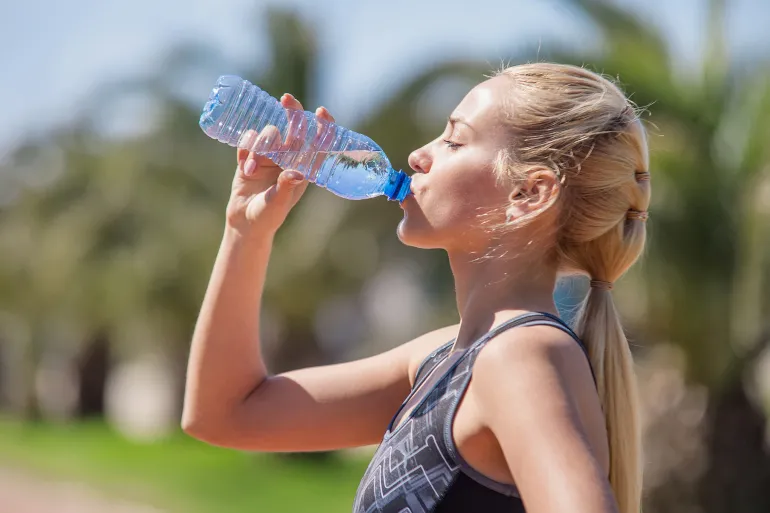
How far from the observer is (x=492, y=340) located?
1822mm

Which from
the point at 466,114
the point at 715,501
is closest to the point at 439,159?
the point at 466,114

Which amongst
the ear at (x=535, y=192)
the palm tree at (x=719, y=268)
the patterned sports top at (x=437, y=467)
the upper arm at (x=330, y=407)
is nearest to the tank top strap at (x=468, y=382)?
the patterned sports top at (x=437, y=467)

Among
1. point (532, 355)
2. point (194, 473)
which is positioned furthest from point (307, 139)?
point (194, 473)

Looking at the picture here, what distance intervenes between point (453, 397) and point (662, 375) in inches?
238

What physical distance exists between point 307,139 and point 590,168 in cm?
82

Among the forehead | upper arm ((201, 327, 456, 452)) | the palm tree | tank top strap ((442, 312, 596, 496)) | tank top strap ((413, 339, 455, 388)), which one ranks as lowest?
the palm tree

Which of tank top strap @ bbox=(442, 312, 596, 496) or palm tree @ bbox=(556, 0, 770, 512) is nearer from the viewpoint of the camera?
tank top strap @ bbox=(442, 312, 596, 496)

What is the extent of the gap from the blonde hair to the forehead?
0.02 meters

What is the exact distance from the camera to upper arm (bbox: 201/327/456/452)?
2.46 meters

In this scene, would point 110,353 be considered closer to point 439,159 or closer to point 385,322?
point 385,322

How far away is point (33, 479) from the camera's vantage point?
13172 mm

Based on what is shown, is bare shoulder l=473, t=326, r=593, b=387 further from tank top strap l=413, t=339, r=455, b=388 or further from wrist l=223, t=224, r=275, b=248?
wrist l=223, t=224, r=275, b=248

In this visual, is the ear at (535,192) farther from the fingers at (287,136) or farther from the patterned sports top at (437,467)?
the fingers at (287,136)

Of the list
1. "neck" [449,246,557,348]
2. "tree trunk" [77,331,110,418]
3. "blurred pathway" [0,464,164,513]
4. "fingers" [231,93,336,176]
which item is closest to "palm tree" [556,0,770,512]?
"fingers" [231,93,336,176]
